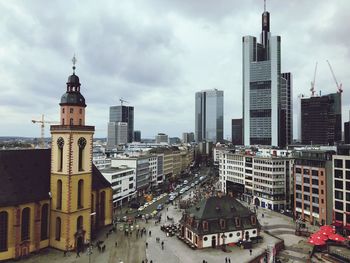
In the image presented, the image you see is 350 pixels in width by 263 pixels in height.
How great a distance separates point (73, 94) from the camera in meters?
58.3

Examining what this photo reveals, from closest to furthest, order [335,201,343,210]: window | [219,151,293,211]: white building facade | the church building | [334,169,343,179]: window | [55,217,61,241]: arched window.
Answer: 1. the church building
2. [55,217,61,241]: arched window
3. [335,201,343,210]: window
4. [334,169,343,179]: window
5. [219,151,293,211]: white building facade

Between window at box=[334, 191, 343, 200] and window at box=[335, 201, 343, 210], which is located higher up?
window at box=[334, 191, 343, 200]

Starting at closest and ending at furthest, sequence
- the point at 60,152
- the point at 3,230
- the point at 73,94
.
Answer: the point at 3,230 < the point at 60,152 < the point at 73,94

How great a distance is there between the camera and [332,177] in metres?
74.6

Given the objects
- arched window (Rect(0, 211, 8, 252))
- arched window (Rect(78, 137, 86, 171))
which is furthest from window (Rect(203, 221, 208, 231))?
arched window (Rect(0, 211, 8, 252))

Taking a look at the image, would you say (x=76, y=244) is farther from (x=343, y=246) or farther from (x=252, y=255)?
(x=343, y=246)

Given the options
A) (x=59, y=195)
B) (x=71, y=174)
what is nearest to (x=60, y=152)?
(x=71, y=174)

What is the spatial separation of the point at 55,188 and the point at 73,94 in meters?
18.1

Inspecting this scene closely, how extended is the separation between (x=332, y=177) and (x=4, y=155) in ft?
239

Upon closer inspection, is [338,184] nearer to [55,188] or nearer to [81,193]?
[81,193]

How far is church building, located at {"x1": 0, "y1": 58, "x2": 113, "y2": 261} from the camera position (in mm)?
51969

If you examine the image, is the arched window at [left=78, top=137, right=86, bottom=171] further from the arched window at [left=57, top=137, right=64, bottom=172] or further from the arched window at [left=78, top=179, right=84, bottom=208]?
the arched window at [left=57, top=137, right=64, bottom=172]

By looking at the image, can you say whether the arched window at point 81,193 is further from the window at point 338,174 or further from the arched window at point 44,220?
the window at point 338,174

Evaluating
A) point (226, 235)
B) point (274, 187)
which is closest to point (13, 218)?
point (226, 235)
